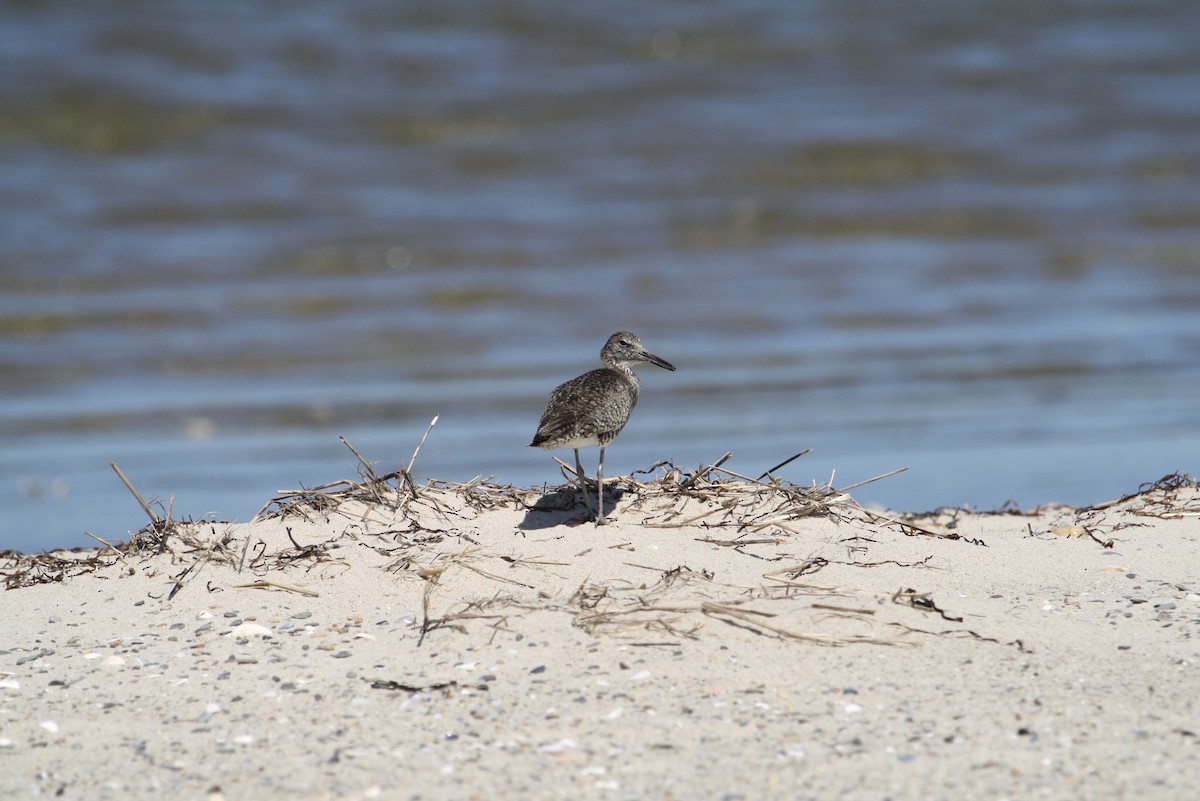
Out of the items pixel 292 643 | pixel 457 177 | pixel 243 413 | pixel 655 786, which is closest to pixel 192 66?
pixel 457 177

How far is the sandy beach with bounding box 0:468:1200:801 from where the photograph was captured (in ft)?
13.8

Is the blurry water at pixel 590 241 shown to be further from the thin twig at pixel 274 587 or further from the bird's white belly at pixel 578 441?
the thin twig at pixel 274 587

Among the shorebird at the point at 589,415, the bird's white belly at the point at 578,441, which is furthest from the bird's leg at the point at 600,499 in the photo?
the bird's white belly at the point at 578,441

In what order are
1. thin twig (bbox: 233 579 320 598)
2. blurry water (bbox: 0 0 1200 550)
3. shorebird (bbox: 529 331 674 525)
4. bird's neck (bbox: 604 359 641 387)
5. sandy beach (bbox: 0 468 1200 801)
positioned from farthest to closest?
blurry water (bbox: 0 0 1200 550) < bird's neck (bbox: 604 359 641 387) < shorebird (bbox: 529 331 674 525) < thin twig (bbox: 233 579 320 598) < sandy beach (bbox: 0 468 1200 801)

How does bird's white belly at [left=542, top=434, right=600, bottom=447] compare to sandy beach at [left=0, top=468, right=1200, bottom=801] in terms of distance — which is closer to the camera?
sandy beach at [left=0, top=468, right=1200, bottom=801]

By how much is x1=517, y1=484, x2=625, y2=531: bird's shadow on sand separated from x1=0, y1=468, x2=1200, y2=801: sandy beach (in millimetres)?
21

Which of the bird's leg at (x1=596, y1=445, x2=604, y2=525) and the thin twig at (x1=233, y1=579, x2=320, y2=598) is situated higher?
the bird's leg at (x1=596, y1=445, x2=604, y2=525)

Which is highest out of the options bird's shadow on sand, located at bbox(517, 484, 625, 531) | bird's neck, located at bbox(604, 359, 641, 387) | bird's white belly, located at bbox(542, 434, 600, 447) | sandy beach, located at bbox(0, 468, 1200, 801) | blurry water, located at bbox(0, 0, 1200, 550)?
blurry water, located at bbox(0, 0, 1200, 550)

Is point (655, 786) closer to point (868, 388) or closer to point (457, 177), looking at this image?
point (868, 388)

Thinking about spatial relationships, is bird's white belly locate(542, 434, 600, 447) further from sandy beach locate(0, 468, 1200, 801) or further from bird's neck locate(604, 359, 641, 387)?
bird's neck locate(604, 359, 641, 387)

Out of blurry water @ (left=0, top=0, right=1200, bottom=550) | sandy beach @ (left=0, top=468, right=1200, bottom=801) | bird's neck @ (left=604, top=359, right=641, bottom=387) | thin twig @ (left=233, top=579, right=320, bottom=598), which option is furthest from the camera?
blurry water @ (left=0, top=0, right=1200, bottom=550)

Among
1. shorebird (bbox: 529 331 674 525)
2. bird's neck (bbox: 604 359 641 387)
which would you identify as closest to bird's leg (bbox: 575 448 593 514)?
shorebird (bbox: 529 331 674 525)

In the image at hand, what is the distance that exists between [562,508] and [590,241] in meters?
11.2

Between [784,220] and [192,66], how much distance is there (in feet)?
36.0
